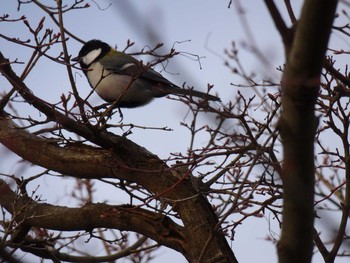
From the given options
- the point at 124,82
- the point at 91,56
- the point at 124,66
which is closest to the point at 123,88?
the point at 124,82

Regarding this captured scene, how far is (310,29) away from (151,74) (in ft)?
11.9

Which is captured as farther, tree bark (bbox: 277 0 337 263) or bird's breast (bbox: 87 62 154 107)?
bird's breast (bbox: 87 62 154 107)

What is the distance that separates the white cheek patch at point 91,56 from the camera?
562 centimetres

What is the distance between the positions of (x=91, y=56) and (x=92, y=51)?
59 millimetres

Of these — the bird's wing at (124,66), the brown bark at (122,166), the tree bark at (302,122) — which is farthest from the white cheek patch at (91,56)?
the tree bark at (302,122)

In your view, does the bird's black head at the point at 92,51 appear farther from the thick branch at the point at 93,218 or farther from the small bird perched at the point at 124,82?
the thick branch at the point at 93,218

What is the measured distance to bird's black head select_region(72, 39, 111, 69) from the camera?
564cm

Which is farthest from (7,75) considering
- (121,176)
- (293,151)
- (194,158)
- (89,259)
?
(293,151)

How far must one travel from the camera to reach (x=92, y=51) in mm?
5707

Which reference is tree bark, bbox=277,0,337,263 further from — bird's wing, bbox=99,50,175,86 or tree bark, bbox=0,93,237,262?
bird's wing, bbox=99,50,175,86

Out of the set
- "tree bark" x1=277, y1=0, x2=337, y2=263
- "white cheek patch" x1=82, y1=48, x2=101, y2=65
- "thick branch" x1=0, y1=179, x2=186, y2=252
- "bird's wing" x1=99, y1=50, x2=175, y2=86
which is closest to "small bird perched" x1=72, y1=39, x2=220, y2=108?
"bird's wing" x1=99, y1=50, x2=175, y2=86

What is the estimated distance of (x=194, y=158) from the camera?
10.2 feet

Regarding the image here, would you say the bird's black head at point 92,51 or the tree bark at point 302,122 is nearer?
the tree bark at point 302,122

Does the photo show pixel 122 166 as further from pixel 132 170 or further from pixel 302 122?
pixel 302 122
